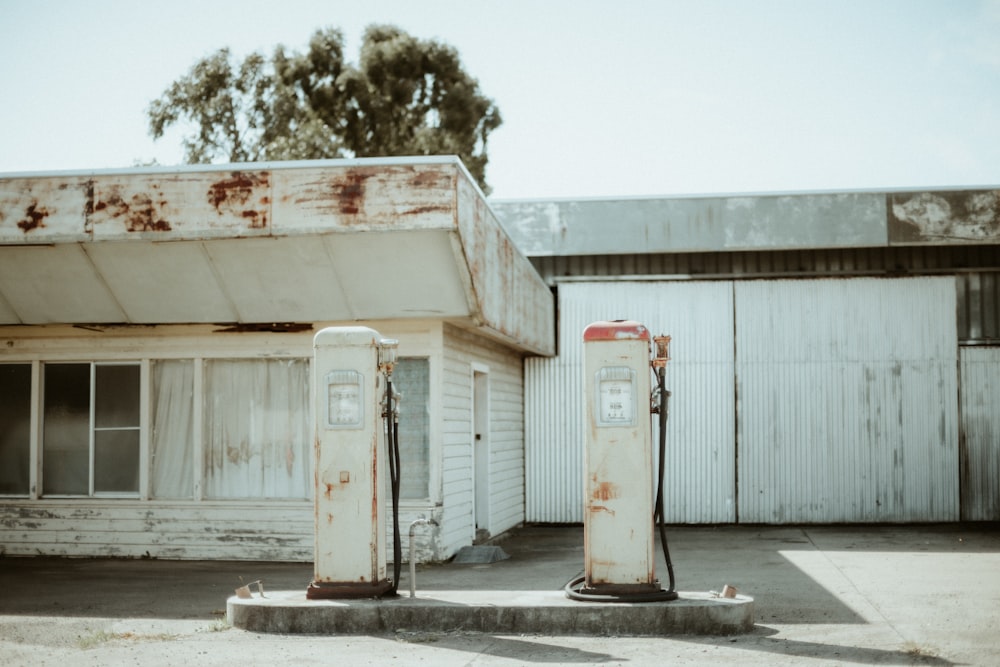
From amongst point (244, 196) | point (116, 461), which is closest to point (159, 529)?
point (116, 461)

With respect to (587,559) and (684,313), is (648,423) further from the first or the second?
(684,313)

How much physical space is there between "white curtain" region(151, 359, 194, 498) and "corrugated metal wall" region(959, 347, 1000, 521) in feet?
41.1

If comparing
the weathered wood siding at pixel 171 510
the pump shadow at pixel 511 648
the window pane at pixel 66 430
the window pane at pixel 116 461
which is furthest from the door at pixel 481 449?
the pump shadow at pixel 511 648

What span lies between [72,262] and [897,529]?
1288 centimetres

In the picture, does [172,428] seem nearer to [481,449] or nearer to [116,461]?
[116,461]

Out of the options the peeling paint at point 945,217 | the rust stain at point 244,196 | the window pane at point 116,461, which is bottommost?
the window pane at point 116,461

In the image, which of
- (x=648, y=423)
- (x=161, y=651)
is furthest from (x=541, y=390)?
(x=161, y=651)

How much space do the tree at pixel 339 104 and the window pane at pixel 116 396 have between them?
71.5ft

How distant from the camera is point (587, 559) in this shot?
8.70 m

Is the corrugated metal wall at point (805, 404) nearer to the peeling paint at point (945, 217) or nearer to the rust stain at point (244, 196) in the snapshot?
the peeling paint at point (945, 217)

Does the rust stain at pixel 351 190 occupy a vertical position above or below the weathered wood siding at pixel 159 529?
above

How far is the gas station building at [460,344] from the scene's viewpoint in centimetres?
1182

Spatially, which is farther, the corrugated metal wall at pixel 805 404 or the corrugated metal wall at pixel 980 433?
the corrugated metal wall at pixel 805 404

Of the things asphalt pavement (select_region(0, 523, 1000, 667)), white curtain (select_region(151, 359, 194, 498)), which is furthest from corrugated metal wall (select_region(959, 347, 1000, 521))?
white curtain (select_region(151, 359, 194, 498))
